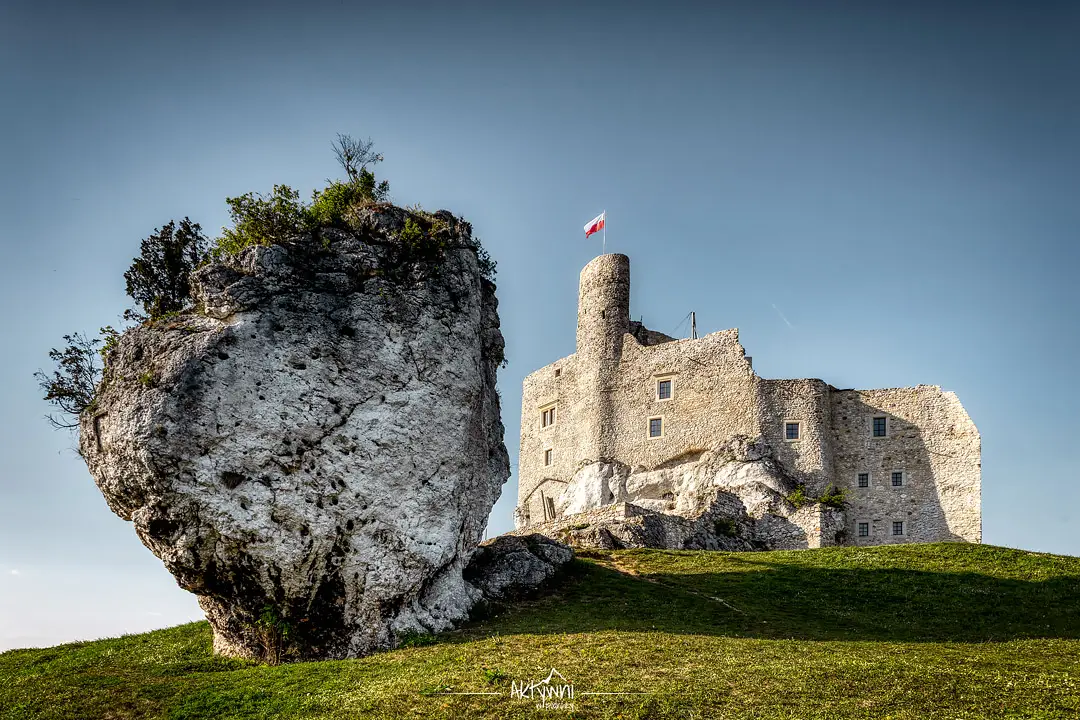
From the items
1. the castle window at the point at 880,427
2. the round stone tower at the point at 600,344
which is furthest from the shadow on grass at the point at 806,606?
the round stone tower at the point at 600,344

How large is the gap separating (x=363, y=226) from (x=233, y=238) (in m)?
3.68

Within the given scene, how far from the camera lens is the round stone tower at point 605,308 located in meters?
53.6

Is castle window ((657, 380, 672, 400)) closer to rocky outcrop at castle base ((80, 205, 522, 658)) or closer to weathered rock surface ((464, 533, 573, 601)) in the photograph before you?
weathered rock surface ((464, 533, 573, 601))

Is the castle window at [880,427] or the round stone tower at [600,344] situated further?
the round stone tower at [600,344]

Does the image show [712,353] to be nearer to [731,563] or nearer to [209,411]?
[731,563]

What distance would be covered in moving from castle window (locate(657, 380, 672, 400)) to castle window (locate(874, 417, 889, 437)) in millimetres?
11887

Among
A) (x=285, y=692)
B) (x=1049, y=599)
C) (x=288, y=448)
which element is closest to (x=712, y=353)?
(x=1049, y=599)

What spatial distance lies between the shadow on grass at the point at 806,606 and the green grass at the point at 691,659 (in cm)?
9

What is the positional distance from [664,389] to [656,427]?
7.95 ft

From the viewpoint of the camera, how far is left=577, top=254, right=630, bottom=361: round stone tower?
53594 millimetres

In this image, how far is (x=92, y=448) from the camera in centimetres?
2052

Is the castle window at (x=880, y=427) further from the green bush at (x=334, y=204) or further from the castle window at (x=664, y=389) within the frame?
the green bush at (x=334, y=204)

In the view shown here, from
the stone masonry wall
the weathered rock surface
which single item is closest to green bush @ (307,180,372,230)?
the weathered rock surface

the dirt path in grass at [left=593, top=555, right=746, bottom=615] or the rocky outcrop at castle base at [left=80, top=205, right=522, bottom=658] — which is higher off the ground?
the rocky outcrop at castle base at [left=80, top=205, right=522, bottom=658]
